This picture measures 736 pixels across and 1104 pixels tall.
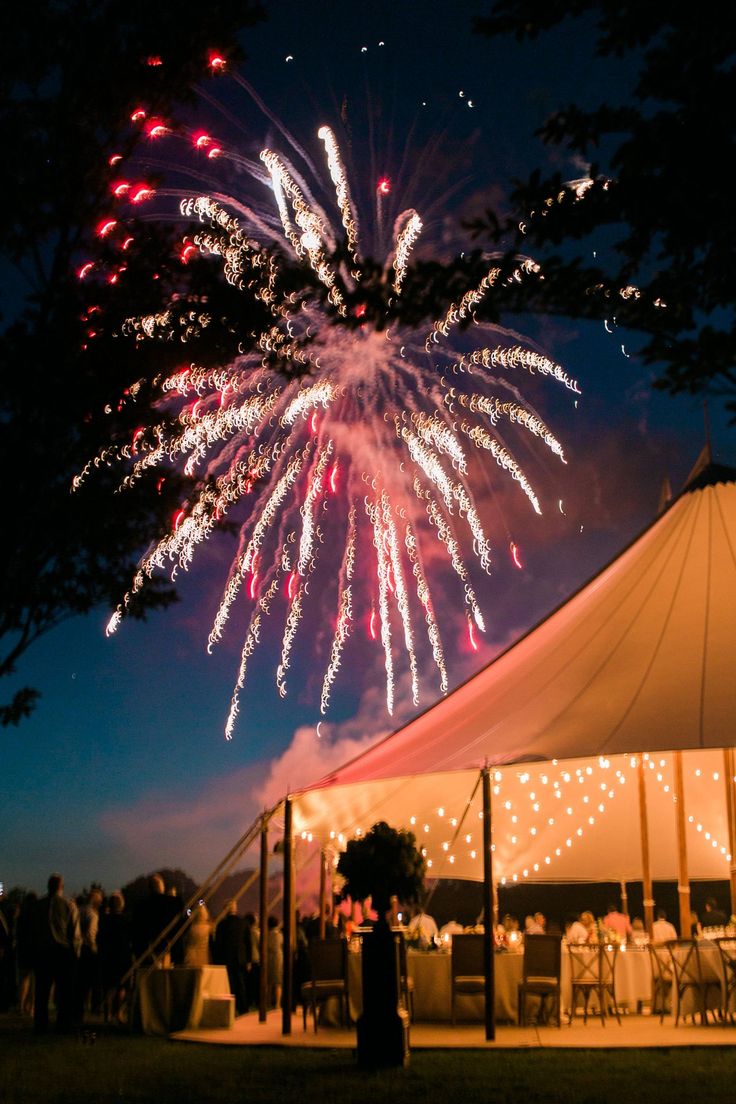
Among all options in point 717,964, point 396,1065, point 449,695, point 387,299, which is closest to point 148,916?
point 449,695

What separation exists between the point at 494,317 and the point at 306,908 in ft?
33.7

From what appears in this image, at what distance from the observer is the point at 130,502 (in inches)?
377

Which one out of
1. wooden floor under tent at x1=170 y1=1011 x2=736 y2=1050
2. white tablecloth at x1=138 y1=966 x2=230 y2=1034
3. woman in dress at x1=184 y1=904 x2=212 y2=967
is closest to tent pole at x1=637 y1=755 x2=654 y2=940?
wooden floor under tent at x1=170 y1=1011 x2=736 y2=1050

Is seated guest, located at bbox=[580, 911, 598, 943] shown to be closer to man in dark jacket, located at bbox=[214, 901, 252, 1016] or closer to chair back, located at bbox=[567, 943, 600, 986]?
chair back, located at bbox=[567, 943, 600, 986]

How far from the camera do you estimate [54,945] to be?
8.99 m

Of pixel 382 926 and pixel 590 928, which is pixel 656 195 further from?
pixel 590 928

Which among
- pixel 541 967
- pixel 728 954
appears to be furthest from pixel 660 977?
pixel 541 967

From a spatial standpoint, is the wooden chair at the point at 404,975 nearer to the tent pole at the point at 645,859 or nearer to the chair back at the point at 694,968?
the chair back at the point at 694,968

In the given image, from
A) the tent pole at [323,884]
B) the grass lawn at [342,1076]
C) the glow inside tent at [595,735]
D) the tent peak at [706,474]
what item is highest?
the tent peak at [706,474]

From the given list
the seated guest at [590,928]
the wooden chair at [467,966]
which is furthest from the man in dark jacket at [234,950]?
the seated guest at [590,928]

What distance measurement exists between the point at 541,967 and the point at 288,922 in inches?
75.0

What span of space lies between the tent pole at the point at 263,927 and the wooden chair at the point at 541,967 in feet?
7.77

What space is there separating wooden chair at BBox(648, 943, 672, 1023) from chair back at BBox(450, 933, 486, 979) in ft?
4.81

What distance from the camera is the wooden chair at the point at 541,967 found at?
8.81 meters
